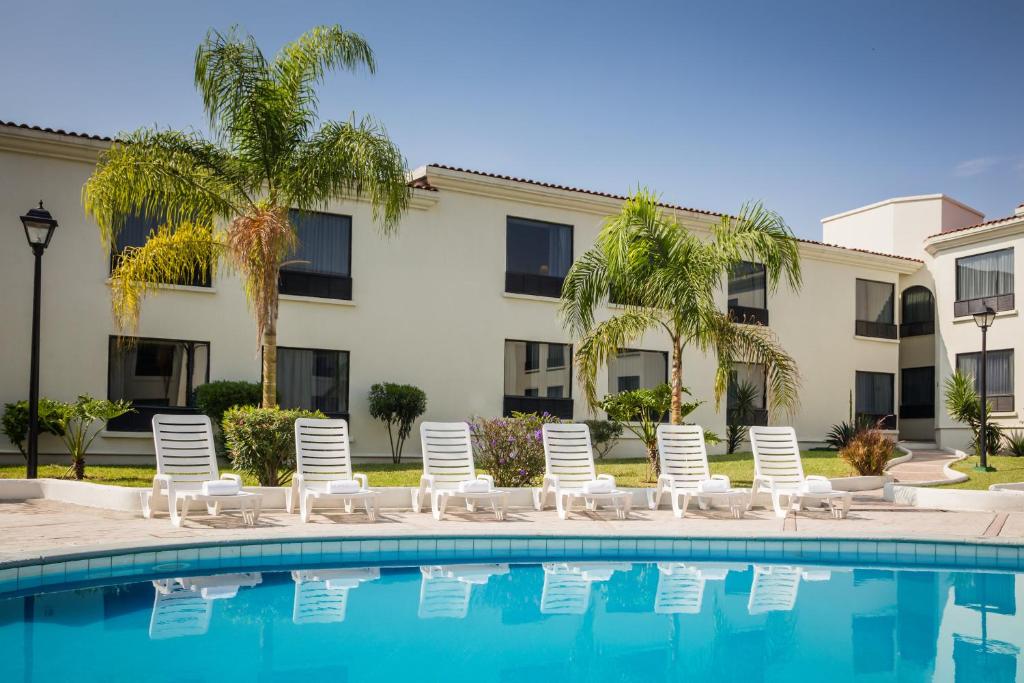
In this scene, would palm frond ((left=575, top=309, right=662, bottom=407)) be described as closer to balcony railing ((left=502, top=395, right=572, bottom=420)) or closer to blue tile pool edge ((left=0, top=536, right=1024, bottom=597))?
blue tile pool edge ((left=0, top=536, right=1024, bottom=597))

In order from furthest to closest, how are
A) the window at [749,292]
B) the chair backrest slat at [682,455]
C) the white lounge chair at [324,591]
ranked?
the window at [749,292] → the chair backrest slat at [682,455] → the white lounge chair at [324,591]

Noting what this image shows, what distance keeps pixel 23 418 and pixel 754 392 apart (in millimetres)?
18451

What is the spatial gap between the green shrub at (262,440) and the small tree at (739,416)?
49.8ft

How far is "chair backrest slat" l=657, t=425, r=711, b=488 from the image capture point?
13.9 m

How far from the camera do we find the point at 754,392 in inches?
1048

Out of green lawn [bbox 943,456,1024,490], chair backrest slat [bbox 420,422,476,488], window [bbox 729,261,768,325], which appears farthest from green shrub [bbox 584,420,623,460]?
chair backrest slat [bbox 420,422,476,488]

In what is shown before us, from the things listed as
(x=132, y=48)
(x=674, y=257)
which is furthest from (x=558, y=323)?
(x=132, y=48)

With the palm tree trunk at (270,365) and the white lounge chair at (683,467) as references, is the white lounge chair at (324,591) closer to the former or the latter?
the palm tree trunk at (270,365)

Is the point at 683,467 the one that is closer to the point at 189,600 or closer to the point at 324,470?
the point at 324,470

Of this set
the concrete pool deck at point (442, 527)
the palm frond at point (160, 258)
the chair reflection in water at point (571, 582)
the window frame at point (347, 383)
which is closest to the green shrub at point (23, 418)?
the palm frond at point (160, 258)

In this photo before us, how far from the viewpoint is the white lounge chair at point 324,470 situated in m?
11.9

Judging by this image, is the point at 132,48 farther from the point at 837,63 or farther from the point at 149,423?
the point at 837,63

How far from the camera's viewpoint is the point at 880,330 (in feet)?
96.8

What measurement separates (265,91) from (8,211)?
23.0 ft
